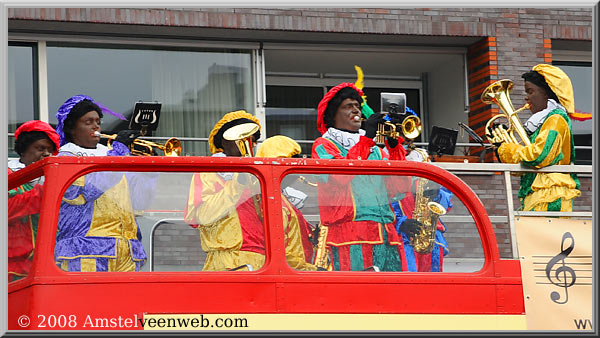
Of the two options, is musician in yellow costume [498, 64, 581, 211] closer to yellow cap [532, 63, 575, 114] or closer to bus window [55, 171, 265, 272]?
yellow cap [532, 63, 575, 114]

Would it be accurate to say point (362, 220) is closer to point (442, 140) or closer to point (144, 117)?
point (442, 140)

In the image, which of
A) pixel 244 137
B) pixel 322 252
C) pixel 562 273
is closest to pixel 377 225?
pixel 322 252

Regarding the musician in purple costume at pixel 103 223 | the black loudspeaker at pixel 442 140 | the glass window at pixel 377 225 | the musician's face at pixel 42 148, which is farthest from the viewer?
the black loudspeaker at pixel 442 140

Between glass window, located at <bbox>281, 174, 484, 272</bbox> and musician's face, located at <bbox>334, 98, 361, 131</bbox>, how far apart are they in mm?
1414

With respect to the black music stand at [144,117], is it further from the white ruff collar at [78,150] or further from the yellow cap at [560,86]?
the yellow cap at [560,86]

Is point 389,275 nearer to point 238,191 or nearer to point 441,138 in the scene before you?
point 238,191

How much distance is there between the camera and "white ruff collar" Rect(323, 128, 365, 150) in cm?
690

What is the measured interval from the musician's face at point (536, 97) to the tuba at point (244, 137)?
7.07 feet

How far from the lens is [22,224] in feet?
18.0

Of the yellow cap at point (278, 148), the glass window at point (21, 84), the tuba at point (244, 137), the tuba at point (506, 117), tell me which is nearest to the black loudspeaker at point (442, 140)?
the tuba at point (506, 117)

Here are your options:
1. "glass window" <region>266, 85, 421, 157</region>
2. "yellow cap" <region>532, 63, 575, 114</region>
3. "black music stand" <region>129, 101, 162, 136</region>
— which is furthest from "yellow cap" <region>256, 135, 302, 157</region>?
"glass window" <region>266, 85, 421, 157</region>

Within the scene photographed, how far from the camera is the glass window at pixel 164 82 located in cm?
1179

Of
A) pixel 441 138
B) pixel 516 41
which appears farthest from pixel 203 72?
pixel 441 138

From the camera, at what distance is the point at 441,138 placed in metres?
7.75
